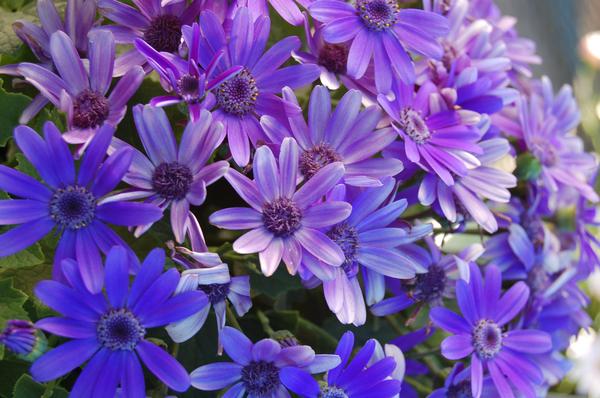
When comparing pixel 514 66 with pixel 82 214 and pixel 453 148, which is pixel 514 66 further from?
pixel 82 214

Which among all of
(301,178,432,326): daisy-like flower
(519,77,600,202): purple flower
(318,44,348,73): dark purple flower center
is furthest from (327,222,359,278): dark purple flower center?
(519,77,600,202): purple flower

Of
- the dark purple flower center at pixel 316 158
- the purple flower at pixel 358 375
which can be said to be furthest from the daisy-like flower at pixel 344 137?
the purple flower at pixel 358 375

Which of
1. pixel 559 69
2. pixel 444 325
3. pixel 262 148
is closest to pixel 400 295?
pixel 444 325

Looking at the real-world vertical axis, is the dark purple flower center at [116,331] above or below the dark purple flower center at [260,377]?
above

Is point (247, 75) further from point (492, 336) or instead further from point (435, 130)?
point (492, 336)

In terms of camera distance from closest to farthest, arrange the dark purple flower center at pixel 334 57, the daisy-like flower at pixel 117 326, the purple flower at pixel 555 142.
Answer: the daisy-like flower at pixel 117 326, the dark purple flower center at pixel 334 57, the purple flower at pixel 555 142

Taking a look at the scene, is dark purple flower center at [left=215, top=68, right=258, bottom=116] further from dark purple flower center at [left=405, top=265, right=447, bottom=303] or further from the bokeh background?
the bokeh background

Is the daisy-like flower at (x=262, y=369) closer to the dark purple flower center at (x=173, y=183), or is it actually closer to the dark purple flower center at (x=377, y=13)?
the dark purple flower center at (x=173, y=183)
